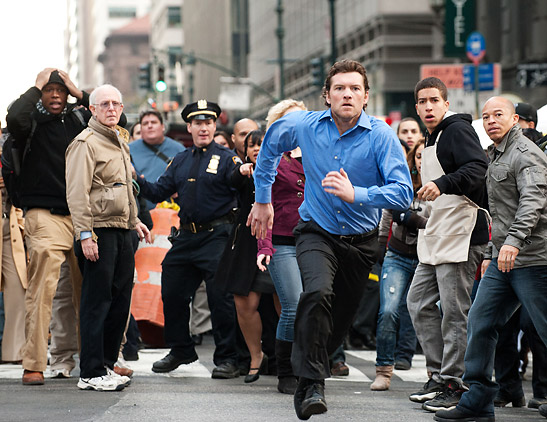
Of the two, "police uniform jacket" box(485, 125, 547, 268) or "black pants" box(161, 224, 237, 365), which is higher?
"police uniform jacket" box(485, 125, 547, 268)

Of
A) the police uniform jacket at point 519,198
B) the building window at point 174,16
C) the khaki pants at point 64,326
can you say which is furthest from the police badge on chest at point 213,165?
the building window at point 174,16

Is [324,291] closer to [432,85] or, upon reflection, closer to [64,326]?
[432,85]

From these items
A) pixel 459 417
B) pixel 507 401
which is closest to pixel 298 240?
pixel 459 417

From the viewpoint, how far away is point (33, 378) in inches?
318

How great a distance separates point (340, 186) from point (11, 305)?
4.48 meters

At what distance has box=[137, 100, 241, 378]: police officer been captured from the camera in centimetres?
902

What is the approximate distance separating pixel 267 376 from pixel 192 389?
1136 millimetres

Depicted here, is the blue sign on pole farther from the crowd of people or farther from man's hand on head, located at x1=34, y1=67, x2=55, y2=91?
man's hand on head, located at x1=34, y1=67, x2=55, y2=91

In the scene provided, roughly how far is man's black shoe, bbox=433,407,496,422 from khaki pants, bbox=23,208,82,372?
9.94 ft

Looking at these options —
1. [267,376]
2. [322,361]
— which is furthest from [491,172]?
[267,376]

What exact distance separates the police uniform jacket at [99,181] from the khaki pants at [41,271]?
451mm

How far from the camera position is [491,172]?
6.94 metres

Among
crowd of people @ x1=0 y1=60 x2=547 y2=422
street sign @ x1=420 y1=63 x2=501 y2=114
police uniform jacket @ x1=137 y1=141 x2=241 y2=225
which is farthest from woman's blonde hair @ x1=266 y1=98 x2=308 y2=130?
street sign @ x1=420 y1=63 x2=501 y2=114

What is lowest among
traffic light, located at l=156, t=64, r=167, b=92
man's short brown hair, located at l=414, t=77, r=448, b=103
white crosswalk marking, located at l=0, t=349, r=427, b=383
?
white crosswalk marking, located at l=0, t=349, r=427, b=383
